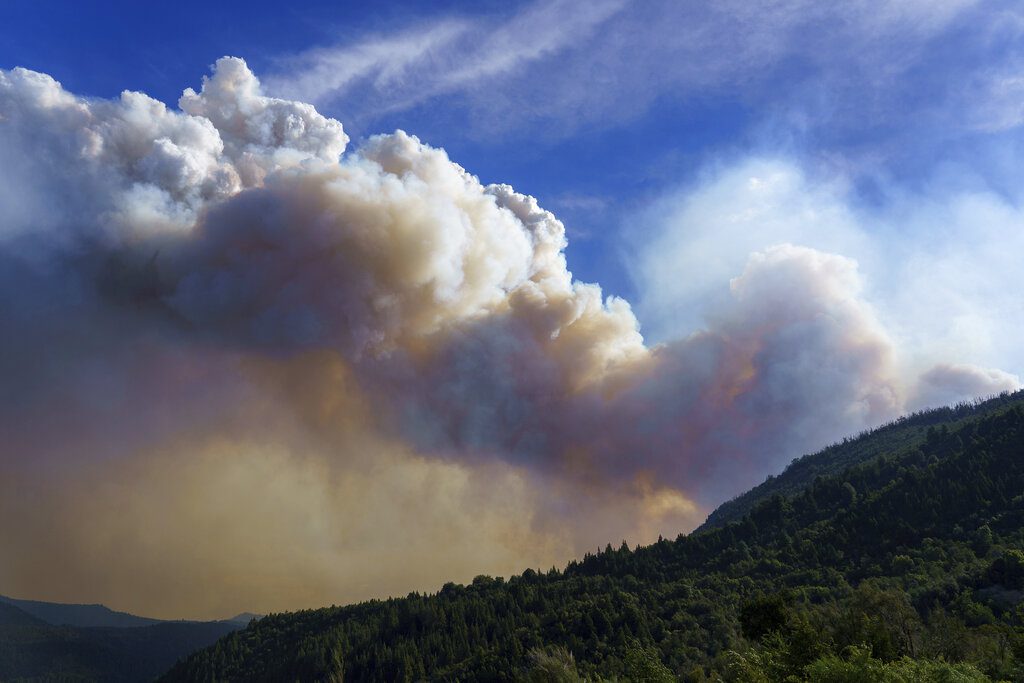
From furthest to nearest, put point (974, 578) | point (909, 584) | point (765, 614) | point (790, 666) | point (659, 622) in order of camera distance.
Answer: point (659, 622)
point (909, 584)
point (974, 578)
point (765, 614)
point (790, 666)

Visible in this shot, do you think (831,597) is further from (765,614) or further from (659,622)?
(765,614)

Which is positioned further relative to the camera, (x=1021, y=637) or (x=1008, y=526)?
(x=1008, y=526)

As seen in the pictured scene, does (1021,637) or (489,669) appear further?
(489,669)

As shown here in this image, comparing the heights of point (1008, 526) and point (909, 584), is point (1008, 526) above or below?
above

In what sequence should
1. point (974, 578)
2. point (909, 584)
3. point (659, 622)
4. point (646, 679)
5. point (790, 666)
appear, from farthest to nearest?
point (659, 622) < point (909, 584) < point (974, 578) < point (646, 679) < point (790, 666)

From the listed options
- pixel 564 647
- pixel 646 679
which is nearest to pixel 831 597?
pixel 564 647

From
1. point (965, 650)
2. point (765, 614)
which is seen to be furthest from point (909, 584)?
point (965, 650)

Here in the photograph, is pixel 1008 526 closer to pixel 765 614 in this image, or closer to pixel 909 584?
pixel 909 584

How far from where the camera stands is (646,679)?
320ft

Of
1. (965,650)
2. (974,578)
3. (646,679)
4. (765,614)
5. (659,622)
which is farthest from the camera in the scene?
(659,622)

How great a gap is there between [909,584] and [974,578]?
2990 centimetres

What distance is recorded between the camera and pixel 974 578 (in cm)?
15100

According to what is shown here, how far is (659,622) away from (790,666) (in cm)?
12421

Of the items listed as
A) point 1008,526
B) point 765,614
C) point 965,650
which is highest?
point 1008,526
